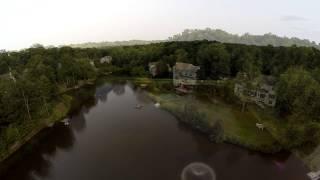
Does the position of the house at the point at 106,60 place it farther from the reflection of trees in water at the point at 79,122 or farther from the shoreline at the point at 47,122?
the reflection of trees in water at the point at 79,122

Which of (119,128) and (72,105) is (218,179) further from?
(72,105)

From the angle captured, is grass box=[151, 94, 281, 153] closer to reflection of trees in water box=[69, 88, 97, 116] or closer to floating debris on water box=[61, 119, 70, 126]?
reflection of trees in water box=[69, 88, 97, 116]

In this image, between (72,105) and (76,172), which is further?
(72,105)

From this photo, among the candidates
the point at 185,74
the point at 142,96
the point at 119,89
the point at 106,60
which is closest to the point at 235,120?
the point at 142,96

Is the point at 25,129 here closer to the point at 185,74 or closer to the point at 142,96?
the point at 142,96

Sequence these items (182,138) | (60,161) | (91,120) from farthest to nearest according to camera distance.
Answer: (91,120) < (182,138) < (60,161)

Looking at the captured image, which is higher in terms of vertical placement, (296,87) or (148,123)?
(296,87)

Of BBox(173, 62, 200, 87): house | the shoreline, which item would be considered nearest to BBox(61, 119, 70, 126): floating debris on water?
the shoreline

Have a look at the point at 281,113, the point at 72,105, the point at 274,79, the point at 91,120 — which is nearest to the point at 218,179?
the point at 281,113
